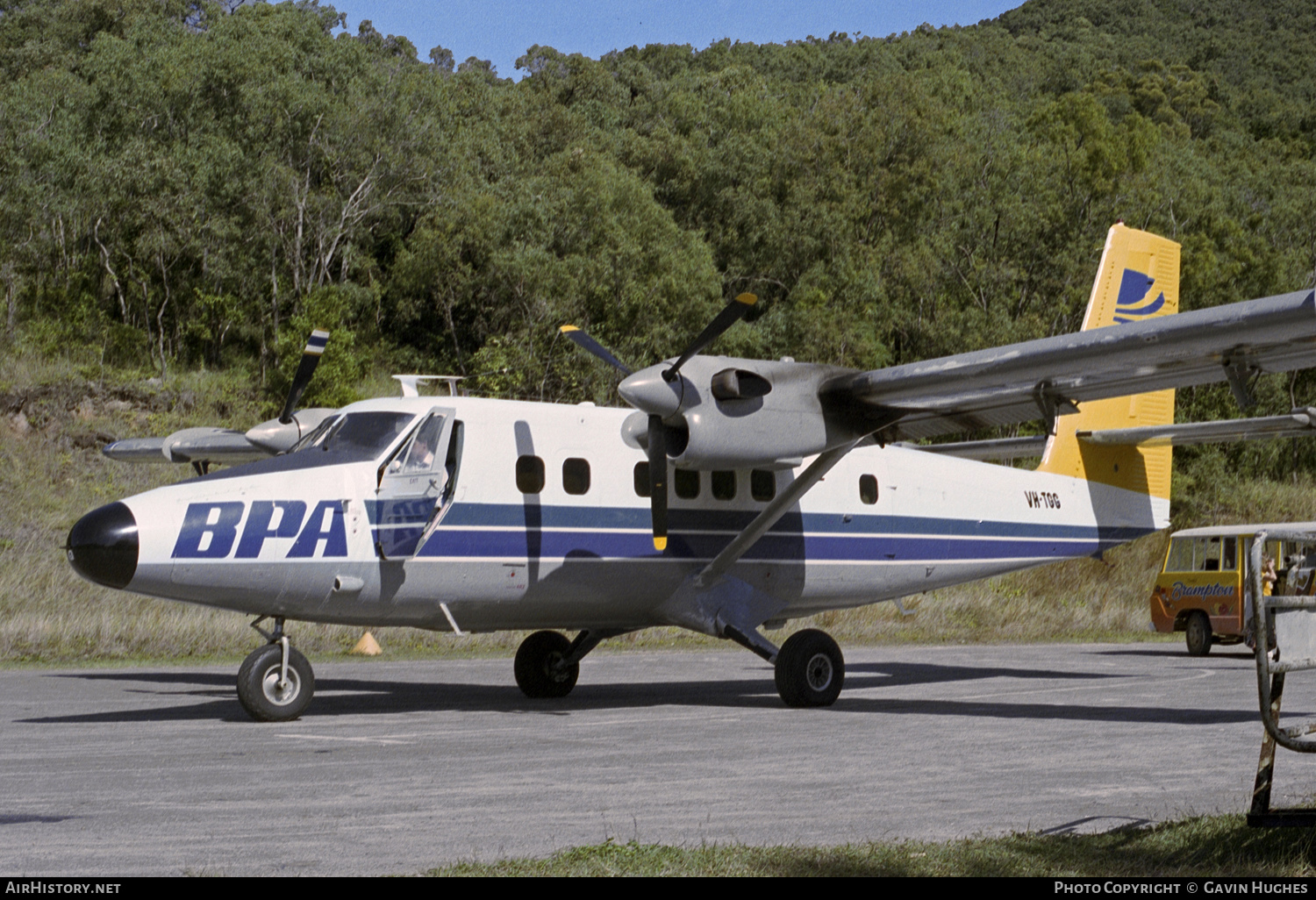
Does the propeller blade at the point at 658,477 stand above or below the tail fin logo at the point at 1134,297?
A: below

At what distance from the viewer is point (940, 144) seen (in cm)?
5912

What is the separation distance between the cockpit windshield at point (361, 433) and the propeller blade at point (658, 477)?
2361mm

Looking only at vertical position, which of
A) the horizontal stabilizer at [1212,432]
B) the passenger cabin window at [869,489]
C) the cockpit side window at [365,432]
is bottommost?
the passenger cabin window at [869,489]

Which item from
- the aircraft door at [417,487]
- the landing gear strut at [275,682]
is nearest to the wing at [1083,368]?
the aircraft door at [417,487]

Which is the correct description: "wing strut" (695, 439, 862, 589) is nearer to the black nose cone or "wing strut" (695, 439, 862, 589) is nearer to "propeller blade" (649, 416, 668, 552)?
"propeller blade" (649, 416, 668, 552)

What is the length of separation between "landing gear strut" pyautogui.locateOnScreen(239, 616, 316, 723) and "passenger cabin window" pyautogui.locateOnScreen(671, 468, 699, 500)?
440 centimetres

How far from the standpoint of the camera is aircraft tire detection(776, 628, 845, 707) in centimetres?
1401

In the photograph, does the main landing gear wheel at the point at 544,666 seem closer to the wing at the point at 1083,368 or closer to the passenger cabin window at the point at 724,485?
the passenger cabin window at the point at 724,485

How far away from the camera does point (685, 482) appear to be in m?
14.3

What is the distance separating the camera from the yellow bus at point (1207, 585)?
23.9 metres

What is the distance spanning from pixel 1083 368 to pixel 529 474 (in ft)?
18.1

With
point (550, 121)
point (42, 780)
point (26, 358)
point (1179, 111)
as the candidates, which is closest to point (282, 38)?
point (550, 121)

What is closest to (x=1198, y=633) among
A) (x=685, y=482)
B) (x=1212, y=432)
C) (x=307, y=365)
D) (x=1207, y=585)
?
(x=1207, y=585)

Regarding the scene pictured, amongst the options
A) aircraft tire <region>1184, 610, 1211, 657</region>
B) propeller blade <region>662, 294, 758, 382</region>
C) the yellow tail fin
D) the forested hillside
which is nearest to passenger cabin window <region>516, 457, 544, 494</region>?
propeller blade <region>662, 294, 758, 382</region>
